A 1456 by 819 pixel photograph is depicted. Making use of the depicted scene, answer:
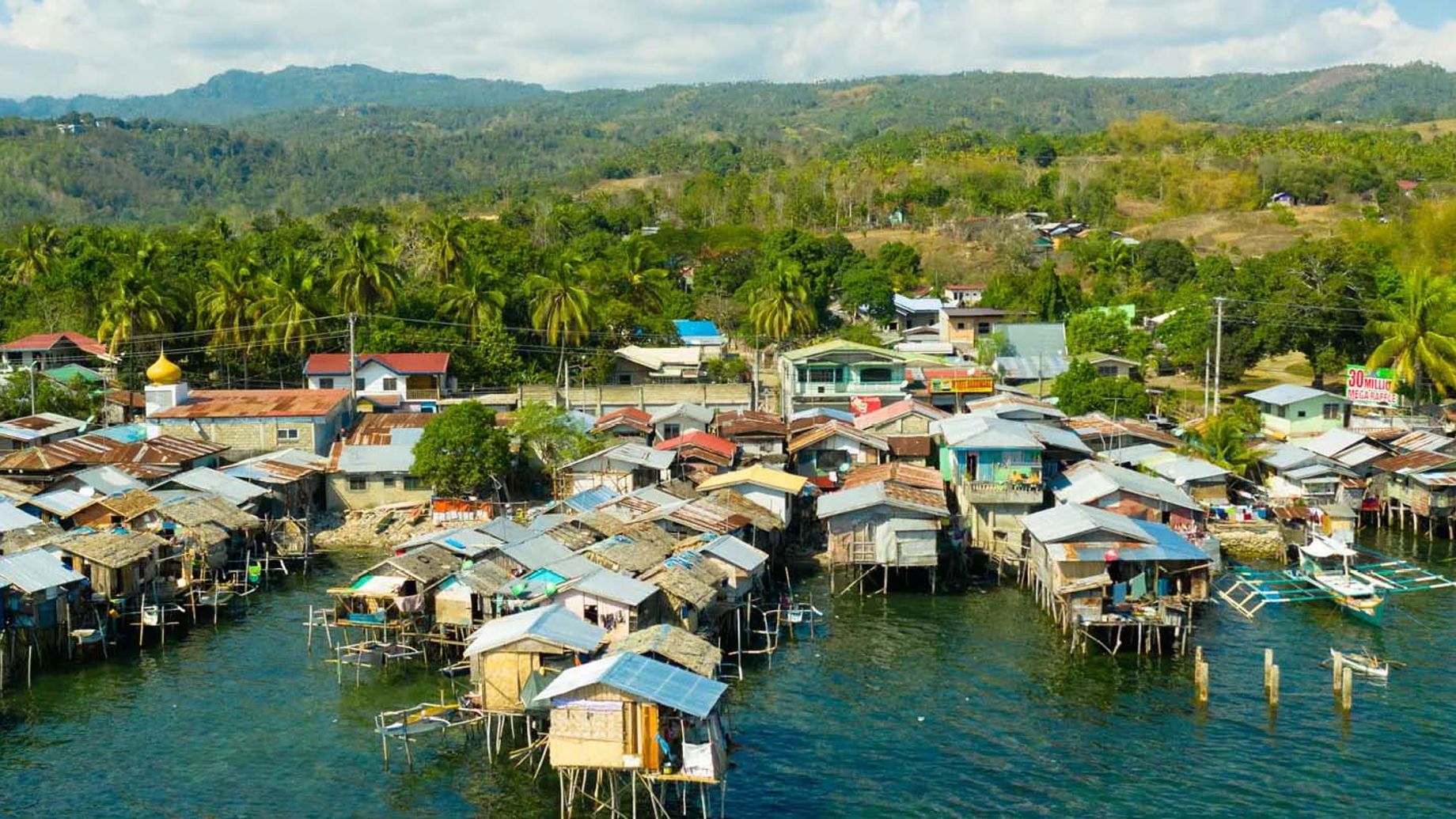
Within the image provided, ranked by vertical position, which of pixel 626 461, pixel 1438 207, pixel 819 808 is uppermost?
pixel 1438 207

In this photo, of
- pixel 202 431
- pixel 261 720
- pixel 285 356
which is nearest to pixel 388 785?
pixel 261 720

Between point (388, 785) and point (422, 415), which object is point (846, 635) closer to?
point (388, 785)

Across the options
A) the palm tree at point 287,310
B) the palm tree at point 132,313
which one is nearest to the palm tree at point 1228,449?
the palm tree at point 287,310

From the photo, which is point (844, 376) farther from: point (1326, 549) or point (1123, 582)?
point (1123, 582)

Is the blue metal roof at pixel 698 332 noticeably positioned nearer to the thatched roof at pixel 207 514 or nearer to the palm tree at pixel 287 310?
the palm tree at pixel 287 310

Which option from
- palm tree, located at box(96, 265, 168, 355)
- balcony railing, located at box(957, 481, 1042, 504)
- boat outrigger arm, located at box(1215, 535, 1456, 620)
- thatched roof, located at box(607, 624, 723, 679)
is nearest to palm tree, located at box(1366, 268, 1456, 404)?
boat outrigger arm, located at box(1215, 535, 1456, 620)
